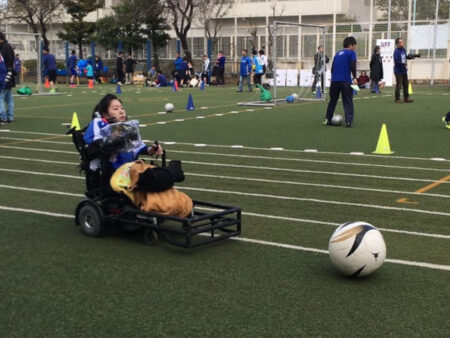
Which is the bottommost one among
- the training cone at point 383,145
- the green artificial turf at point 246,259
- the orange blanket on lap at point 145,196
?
the green artificial turf at point 246,259

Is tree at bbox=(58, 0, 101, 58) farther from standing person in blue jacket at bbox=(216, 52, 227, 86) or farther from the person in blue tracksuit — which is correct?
the person in blue tracksuit

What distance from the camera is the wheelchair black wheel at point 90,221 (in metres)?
5.58

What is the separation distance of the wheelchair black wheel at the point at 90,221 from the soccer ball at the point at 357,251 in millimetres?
2109

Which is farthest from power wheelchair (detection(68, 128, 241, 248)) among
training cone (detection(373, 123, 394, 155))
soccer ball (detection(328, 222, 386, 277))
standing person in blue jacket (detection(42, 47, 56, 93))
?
standing person in blue jacket (detection(42, 47, 56, 93))

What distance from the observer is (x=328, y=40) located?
1495 inches

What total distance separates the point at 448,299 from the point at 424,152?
6.85 metres

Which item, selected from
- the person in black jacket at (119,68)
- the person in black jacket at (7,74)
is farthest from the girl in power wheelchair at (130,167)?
Answer: the person in black jacket at (119,68)

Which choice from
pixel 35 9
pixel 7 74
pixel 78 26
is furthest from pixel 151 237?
pixel 35 9

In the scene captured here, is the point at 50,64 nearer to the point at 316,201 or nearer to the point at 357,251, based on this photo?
the point at 316,201

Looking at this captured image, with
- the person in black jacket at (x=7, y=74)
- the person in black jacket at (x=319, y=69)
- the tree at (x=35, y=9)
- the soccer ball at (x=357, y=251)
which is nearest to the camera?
the soccer ball at (x=357, y=251)

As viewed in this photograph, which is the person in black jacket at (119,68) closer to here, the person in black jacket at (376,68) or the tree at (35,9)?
the tree at (35,9)

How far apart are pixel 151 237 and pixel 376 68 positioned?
76.5 feet

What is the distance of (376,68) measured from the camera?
27047 mm

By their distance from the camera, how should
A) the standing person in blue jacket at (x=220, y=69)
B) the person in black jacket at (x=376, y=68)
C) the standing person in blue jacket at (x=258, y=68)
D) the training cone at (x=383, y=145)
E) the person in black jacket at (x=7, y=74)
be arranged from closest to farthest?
the training cone at (x=383, y=145) < the person in black jacket at (x=7, y=74) < the person in black jacket at (x=376, y=68) < the standing person in blue jacket at (x=258, y=68) < the standing person in blue jacket at (x=220, y=69)
